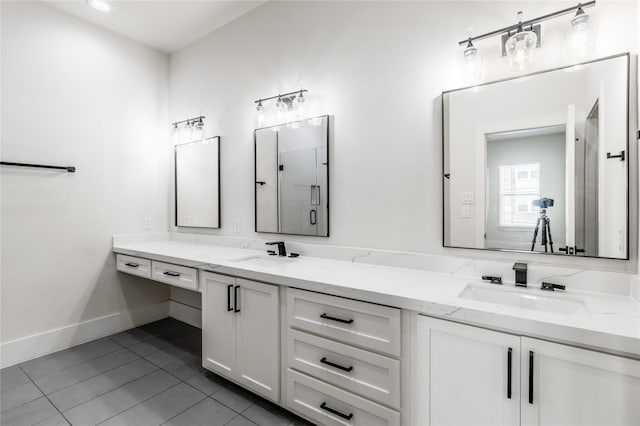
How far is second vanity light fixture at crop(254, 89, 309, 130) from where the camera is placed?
91.8 inches

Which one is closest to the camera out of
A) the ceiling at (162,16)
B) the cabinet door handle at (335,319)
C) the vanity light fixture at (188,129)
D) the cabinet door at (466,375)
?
the cabinet door at (466,375)

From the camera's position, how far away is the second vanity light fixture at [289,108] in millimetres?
2332

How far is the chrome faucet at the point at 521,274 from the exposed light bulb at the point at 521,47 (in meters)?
0.99

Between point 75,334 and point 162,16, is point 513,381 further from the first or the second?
point 162,16

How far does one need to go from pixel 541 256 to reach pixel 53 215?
3.52 m

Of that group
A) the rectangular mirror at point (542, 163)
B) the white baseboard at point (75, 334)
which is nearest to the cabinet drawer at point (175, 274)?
the white baseboard at point (75, 334)

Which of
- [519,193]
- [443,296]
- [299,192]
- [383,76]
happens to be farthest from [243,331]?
[383,76]

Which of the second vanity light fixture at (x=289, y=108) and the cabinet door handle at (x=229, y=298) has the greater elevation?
the second vanity light fixture at (x=289, y=108)

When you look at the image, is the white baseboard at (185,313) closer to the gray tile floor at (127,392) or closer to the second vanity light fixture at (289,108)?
the gray tile floor at (127,392)

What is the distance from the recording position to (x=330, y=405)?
5.14 ft

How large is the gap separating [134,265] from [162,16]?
2.23 metres

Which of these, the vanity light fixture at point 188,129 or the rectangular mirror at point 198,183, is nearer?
the rectangular mirror at point 198,183

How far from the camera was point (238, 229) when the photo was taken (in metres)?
2.82

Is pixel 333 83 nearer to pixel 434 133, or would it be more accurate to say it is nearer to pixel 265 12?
pixel 434 133
